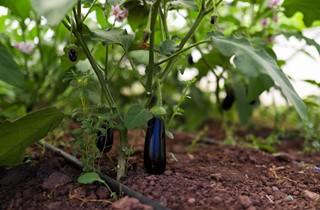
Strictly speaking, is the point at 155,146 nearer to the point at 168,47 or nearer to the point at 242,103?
the point at 168,47

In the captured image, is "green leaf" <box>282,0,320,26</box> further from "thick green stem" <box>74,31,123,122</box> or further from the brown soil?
"thick green stem" <box>74,31,123,122</box>

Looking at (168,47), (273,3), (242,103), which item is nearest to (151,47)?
(168,47)

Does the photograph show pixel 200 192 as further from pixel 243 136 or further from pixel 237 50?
pixel 243 136

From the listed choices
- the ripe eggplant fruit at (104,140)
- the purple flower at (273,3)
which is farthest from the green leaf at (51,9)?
the purple flower at (273,3)

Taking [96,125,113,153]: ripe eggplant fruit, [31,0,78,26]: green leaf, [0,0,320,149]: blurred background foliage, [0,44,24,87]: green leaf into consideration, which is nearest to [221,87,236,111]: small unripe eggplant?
[0,0,320,149]: blurred background foliage

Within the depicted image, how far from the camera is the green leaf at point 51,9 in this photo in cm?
82

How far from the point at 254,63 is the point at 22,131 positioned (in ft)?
2.12

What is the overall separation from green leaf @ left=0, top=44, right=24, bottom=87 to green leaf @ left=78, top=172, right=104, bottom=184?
288 millimetres

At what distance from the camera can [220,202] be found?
110cm

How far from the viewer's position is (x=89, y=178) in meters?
1.17

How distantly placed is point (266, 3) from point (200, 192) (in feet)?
3.41

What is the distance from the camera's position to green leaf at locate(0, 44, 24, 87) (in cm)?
113

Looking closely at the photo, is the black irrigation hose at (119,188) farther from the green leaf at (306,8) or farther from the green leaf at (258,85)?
the green leaf at (306,8)

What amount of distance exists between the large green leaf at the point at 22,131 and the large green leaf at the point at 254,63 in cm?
50
